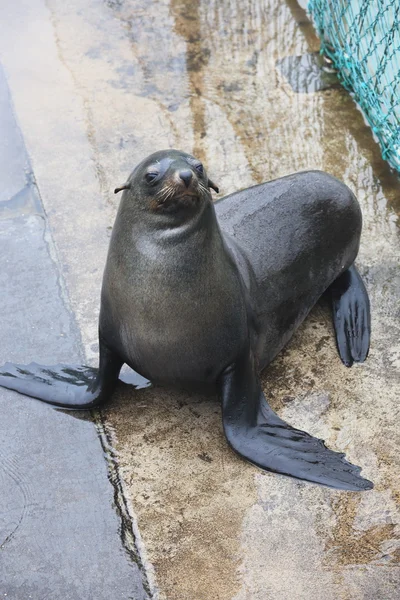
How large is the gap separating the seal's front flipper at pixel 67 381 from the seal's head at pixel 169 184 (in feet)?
Result: 2.15

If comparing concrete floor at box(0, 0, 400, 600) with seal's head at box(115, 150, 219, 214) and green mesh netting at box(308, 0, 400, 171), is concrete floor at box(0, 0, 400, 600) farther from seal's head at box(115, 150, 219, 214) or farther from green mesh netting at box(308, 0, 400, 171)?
seal's head at box(115, 150, 219, 214)

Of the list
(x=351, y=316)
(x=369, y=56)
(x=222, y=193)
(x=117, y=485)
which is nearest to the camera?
(x=117, y=485)

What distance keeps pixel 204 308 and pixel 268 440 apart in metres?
0.56

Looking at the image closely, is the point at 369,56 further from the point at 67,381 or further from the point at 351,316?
the point at 67,381

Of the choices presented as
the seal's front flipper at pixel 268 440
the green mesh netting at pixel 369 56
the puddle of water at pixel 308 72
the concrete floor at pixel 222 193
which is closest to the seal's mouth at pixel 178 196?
the seal's front flipper at pixel 268 440

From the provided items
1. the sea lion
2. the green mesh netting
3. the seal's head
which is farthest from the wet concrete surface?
the green mesh netting

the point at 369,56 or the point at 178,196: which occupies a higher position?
the point at 178,196

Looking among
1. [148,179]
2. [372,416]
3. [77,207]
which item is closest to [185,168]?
[148,179]

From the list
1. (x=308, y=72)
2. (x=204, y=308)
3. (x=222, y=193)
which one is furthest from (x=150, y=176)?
(x=308, y=72)

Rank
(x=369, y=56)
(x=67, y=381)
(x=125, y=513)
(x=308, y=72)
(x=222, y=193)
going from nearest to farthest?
(x=125, y=513) → (x=67, y=381) → (x=222, y=193) → (x=369, y=56) → (x=308, y=72)

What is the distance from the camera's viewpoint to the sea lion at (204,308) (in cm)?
318

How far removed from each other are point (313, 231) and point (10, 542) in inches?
73.8

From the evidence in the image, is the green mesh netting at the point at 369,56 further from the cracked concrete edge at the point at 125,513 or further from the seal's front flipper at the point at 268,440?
the cracked concrete edge at the point at 125,513

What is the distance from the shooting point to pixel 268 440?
333cm
